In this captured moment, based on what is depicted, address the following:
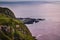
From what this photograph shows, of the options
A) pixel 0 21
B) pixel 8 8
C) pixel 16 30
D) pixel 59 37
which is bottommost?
pixel 59 37

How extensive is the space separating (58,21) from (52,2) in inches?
8.5

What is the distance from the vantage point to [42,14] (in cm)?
149

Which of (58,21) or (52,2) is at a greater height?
(52,2)

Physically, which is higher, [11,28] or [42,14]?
[42,14]

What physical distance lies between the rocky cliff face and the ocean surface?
53mm

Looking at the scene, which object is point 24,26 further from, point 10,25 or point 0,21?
point 0,21

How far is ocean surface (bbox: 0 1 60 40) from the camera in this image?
147 centimetres

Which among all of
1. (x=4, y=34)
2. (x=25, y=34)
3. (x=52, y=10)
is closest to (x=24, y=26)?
(x=25, y=34)

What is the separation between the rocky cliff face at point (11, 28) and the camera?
1416 mm

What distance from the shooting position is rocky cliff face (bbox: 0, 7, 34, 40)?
4.65 feet

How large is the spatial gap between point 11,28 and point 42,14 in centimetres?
36

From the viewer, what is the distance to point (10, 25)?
1434 mm

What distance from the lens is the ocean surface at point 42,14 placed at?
4.82 ft

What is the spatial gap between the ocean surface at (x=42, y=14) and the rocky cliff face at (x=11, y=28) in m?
0.05
